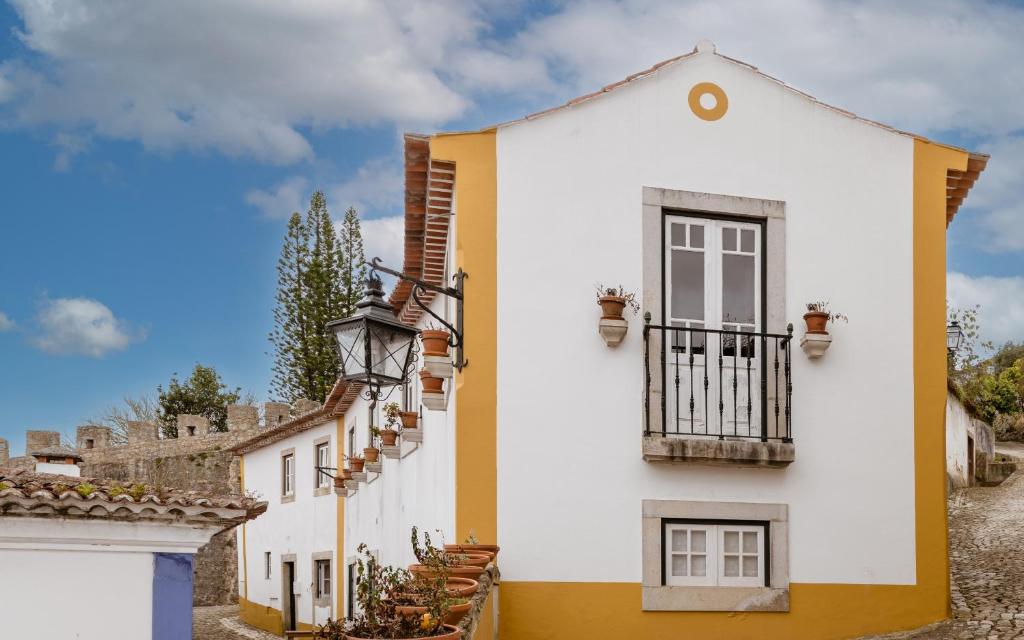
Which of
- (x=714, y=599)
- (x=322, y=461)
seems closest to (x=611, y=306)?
(x=714, y=599)

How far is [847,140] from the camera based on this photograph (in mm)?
9297

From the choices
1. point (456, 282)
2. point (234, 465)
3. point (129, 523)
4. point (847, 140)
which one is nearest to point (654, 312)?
point (456, 282)

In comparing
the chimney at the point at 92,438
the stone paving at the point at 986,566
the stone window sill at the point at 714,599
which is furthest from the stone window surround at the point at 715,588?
the chimney at the point at 92,438

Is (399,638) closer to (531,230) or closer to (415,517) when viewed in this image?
(531,230)

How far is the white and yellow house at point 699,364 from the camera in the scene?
27.5ft

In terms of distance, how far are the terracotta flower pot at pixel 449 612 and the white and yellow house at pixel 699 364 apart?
7.86 ft

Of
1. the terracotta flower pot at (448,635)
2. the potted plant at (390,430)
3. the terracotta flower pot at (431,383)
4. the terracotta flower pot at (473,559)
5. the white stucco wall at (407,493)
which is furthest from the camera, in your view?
the potted plant at (390,430)

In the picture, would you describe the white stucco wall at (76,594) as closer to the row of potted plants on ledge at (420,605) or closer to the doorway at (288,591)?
the row of potted plants on ledge at (420,605)

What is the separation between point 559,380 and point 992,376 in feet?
79.6

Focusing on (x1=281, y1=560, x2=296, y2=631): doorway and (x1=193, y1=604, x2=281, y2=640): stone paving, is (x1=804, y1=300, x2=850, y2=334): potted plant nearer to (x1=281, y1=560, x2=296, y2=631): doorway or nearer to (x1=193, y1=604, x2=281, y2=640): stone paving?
(x1=193, y1=604, x2=281, y2=640): stone paving

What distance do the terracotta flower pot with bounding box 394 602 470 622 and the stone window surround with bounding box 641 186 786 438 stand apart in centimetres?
316

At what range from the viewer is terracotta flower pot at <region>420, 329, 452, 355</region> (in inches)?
326

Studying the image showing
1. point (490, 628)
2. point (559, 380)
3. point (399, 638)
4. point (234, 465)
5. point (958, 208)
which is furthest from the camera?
point (234, 465)

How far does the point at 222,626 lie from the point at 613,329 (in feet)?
58.1
